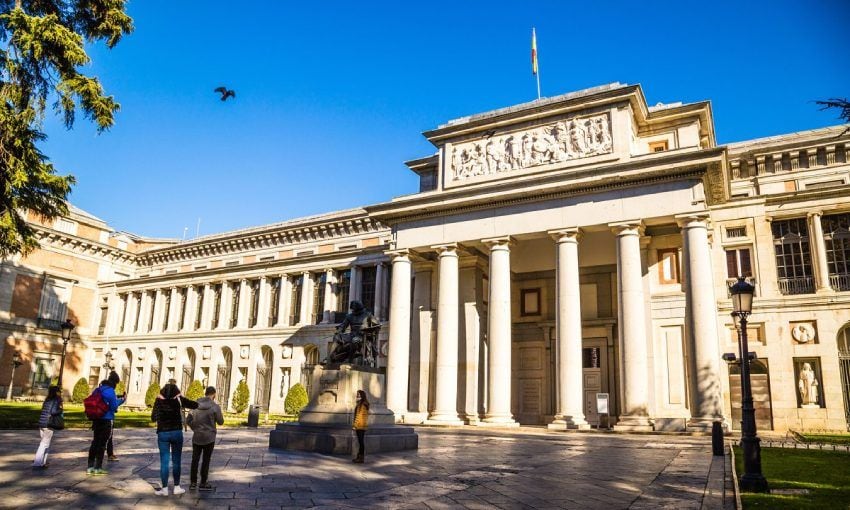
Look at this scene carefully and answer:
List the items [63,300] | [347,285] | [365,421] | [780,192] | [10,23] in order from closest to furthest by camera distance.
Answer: [365,421] → [10,23] → [780,192] → [347,285] → [63,300]

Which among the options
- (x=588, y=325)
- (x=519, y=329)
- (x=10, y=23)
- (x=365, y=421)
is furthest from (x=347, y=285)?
(x=365, y=421)

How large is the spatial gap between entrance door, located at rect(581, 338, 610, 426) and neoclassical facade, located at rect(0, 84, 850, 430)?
6 centimetres

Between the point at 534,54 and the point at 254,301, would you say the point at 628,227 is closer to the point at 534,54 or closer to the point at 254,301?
the point at 534,54

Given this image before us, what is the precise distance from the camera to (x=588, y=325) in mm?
30984

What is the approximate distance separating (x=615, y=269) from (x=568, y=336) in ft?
27.0

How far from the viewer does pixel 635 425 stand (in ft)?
73.7

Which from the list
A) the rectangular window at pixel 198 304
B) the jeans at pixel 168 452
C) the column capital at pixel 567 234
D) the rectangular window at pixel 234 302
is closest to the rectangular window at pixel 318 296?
the rectangular window at pixel 234 302

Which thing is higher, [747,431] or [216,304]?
[216,304]

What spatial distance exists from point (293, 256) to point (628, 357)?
29.0 metres

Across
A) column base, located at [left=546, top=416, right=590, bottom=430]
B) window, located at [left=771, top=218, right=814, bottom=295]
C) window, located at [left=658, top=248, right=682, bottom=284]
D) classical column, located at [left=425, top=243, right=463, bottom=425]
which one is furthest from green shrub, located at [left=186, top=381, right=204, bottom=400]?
window, located at [left=771, top=218, right=814, bottom=295]

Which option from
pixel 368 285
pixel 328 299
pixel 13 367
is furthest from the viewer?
pixel 13 367

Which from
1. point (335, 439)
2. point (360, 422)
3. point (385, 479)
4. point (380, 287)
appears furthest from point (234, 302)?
point (385, 479)

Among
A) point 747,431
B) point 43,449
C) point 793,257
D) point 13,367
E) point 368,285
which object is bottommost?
point 43,449

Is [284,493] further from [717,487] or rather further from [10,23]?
[10,23]
